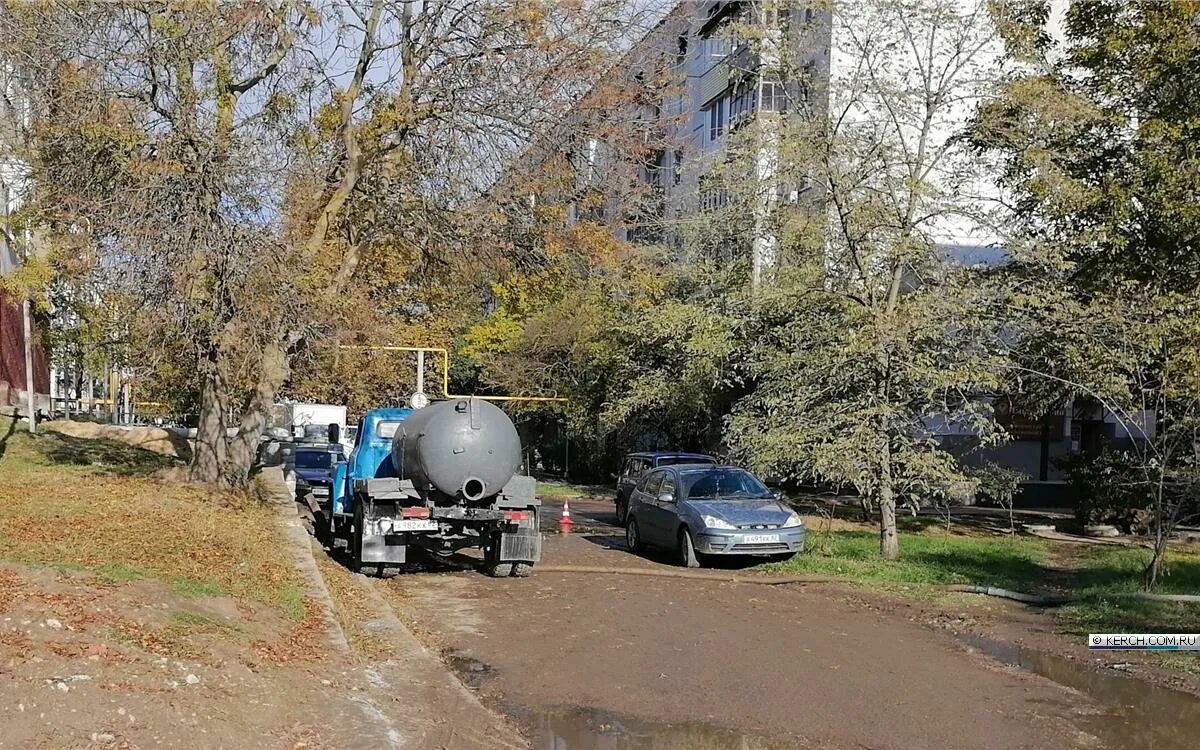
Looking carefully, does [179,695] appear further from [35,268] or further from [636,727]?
[35,268]

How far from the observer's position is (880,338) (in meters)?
16.7

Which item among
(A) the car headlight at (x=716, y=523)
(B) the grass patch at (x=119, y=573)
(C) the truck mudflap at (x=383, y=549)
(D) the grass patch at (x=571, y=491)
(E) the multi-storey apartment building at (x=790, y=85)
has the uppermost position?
(E) the multi-storey apartment building at (x=790, y=85)

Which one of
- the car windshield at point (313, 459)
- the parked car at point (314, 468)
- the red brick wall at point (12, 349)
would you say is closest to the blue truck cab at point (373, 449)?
the parked car at point (314, 468)

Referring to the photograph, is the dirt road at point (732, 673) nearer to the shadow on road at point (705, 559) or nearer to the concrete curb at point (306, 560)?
the concrete curb at point (306, 560)

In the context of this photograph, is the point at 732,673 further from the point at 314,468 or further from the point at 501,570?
the point at 314,468

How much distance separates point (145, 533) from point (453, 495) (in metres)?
3.67

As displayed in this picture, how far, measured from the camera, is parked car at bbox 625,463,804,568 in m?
16.4

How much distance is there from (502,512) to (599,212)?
37.6 feet

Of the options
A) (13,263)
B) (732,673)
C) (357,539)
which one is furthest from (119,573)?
(13,263)

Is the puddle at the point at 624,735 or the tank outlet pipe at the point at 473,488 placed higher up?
the tank outlet pipe at the point at 473,488

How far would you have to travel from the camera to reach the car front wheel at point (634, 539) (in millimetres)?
19047

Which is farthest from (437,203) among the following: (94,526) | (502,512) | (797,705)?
(797,705)

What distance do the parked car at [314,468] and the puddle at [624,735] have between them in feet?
62.7

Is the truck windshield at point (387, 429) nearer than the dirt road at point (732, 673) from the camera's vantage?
No
